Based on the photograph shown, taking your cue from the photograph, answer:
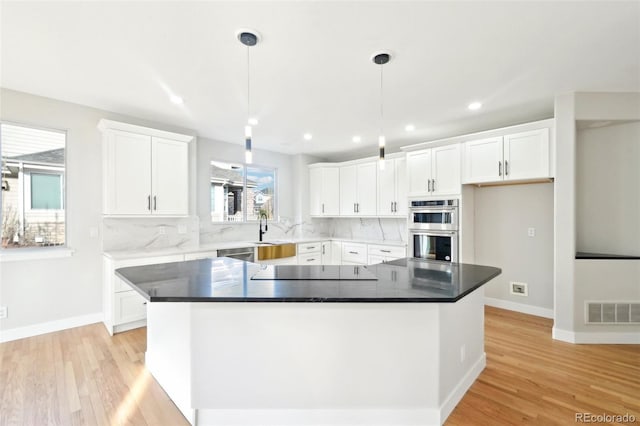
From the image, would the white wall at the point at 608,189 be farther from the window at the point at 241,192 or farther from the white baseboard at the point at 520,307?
the window at the point at 241,192

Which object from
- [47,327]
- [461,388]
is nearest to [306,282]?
[461,388]

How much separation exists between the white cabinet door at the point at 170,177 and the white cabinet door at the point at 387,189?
310 centimetres

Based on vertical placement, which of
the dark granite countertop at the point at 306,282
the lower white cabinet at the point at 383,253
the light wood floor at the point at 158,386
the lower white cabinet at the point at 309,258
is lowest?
the light wood floor at the point at 158,386

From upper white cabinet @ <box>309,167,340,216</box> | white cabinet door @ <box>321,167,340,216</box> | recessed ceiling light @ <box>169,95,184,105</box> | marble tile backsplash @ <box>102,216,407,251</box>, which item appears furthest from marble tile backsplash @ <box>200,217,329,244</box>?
recessed ceiling light @ <box>169,95,184,105</box>

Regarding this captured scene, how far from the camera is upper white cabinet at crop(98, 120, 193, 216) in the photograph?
362cm

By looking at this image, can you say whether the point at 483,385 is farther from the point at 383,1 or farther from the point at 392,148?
the point at 392,148

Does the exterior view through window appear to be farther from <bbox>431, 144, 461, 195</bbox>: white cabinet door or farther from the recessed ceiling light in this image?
<bbox>431, 144, 461, 195</bbox>: white cabinet door

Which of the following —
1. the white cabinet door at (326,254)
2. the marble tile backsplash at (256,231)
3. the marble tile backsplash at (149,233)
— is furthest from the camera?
the white cabinet door at (326,254)


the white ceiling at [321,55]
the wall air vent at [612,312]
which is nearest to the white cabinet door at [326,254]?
the white ceiling at [321,55]

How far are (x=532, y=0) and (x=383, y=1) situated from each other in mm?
900

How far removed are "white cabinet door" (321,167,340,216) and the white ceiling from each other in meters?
2.15

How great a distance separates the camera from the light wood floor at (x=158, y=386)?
6.74 feet

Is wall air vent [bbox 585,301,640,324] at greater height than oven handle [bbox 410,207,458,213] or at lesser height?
lesser

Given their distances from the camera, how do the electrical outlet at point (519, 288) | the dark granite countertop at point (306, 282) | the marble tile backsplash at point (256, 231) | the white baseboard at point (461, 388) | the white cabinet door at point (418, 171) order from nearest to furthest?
the dark granite countertop at point (306, 282)
the white baseboard at point (461, 388)
the electrical outlet at point (519, 288)
the white cabinet door at point (418, 171)
the marble tile backsplash at point (256, 231)
